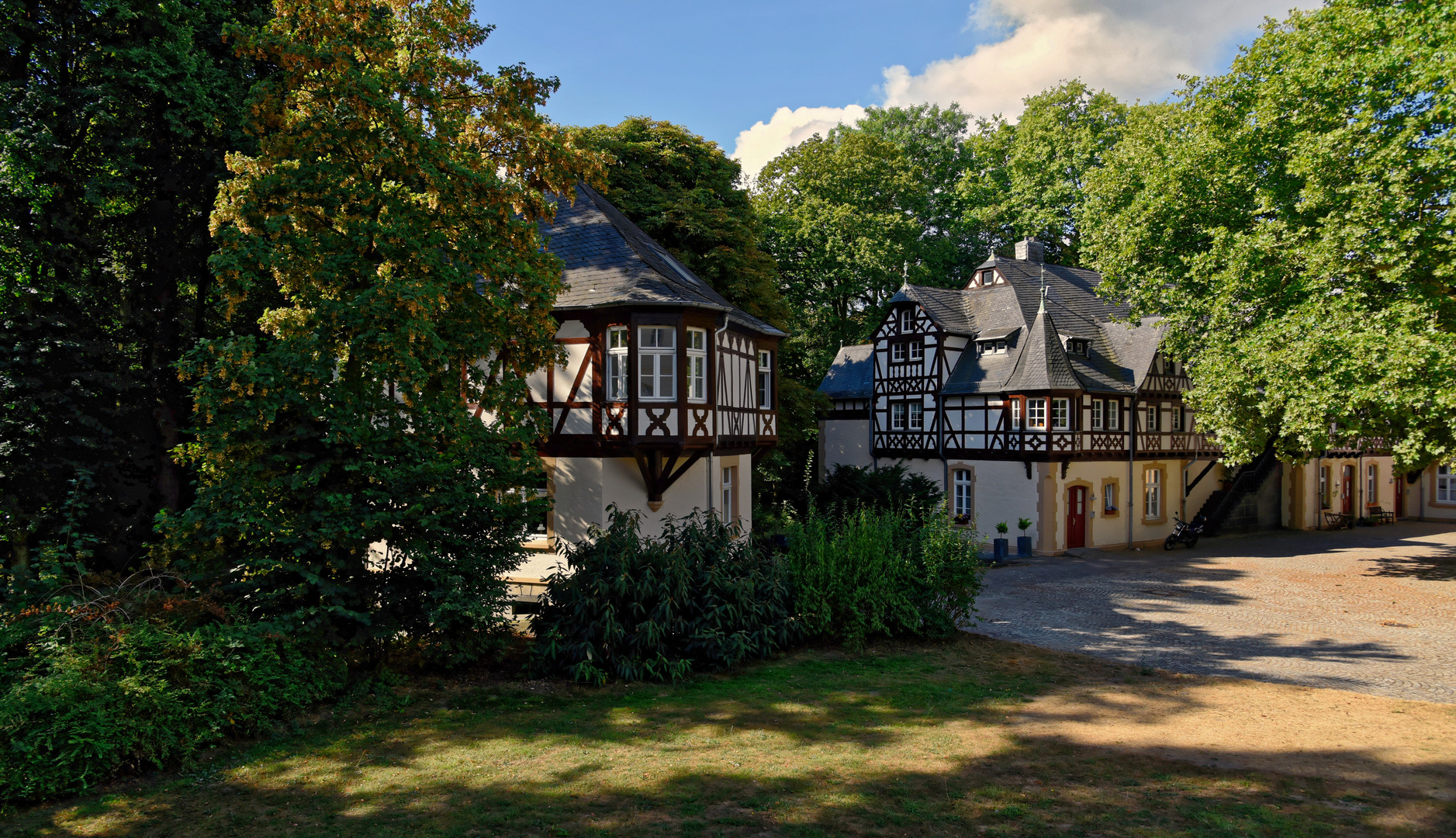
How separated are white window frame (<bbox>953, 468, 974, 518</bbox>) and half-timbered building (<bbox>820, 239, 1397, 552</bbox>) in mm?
39

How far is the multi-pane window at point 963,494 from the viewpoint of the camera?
2823 centimetres

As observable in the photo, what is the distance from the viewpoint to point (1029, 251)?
34062 millimetres

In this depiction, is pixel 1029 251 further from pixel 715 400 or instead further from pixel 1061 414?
pixel 715 400

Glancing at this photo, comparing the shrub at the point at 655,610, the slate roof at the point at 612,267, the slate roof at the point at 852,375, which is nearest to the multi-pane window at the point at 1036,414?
the slate roof at the point at 852,375

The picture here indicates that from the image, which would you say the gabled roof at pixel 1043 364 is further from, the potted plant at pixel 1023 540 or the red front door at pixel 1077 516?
the potted plant at pixel 1023 540

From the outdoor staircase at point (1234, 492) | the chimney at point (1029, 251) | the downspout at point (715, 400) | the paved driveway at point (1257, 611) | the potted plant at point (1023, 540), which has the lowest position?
the paved driveway at point (1257, 611)

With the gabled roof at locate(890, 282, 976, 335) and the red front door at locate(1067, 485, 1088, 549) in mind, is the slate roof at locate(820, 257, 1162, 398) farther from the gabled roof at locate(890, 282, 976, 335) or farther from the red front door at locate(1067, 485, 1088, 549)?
the red front door at locate(1067, 485, 1088, 549)

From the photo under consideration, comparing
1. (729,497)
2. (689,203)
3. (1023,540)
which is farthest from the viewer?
(1023,540)

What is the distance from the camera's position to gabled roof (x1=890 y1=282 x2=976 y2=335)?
2880 cm

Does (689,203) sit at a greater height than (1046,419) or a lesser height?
greater

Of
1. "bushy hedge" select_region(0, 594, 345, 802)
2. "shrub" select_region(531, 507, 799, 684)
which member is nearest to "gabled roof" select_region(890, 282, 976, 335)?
"shrub" select_region(531, 507, 799, 684)

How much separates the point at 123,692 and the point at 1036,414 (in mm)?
24278

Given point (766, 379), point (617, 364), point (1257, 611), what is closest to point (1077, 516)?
point (1257, 611)

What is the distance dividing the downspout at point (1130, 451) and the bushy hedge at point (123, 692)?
2599cm
